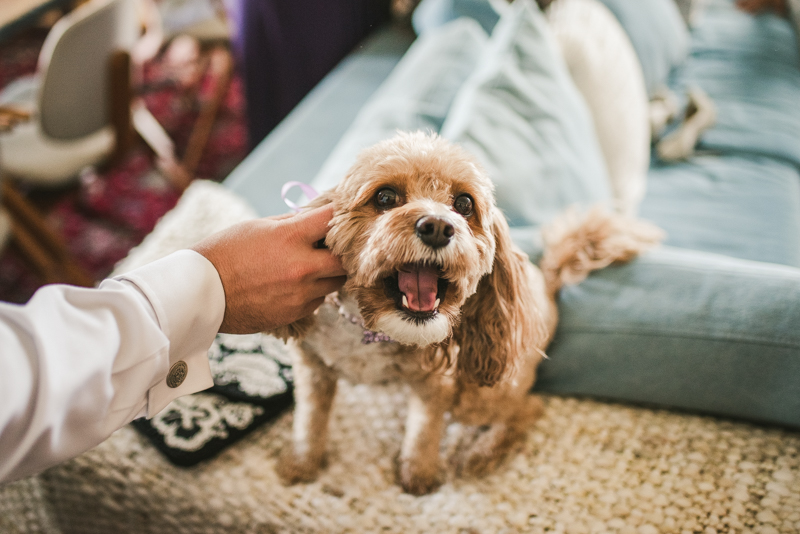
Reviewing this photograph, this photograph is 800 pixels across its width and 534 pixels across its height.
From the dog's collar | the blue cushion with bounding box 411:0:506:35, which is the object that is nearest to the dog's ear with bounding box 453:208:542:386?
the dog's collar

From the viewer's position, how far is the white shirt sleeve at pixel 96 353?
1.72ft

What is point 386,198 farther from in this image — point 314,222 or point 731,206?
point 731,206

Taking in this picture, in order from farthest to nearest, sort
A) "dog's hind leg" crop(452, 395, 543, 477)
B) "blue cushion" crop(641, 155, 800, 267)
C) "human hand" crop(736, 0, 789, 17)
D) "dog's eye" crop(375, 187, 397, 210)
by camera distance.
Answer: "human hand" crop(736, 0, 789, 17), "blue cushion" crop(641, 155, 800, 267), "dog's hind leg" crop(452, 395, 543, 477), "dog's eye" crop(375, 187, 397, 210)

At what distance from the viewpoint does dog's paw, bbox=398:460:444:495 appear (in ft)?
3.02

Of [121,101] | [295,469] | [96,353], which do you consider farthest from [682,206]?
[121,101]

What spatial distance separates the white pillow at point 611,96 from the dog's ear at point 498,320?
927 millimetres

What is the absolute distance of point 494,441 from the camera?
99 centimetres

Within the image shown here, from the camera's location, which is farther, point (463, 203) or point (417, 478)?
point (417, 478)

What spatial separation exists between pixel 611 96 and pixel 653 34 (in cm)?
87

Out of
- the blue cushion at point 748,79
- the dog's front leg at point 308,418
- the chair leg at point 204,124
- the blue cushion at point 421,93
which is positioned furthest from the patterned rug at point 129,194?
the blue cushion at point 748,79

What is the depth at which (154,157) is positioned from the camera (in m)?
2.60

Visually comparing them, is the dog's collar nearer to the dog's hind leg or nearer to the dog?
the dog

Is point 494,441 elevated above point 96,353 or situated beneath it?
situated beneath

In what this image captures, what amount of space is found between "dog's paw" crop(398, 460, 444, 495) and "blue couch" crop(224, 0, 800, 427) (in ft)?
1.16
